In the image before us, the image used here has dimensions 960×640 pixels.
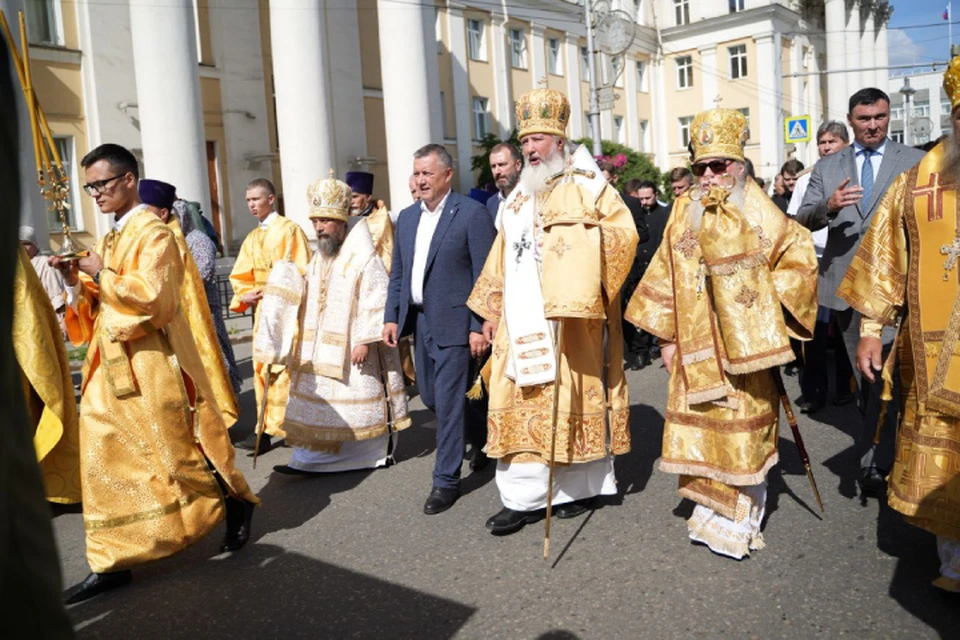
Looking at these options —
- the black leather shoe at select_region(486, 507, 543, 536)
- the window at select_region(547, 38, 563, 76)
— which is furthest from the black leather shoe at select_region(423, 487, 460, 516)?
the window at select_region(547, 38, 563, 76)

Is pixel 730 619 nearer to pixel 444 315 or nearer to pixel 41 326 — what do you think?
pixel 444 315

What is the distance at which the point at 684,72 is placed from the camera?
5031 cm

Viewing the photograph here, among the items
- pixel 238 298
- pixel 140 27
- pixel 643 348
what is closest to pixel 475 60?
pixel 140 27

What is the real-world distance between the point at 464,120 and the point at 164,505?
1192 inches

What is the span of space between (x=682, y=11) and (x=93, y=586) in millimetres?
52576

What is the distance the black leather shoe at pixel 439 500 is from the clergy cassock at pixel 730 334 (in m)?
1.41

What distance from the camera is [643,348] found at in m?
9.43

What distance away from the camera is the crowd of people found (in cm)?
356

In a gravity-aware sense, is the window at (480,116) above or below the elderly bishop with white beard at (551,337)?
above

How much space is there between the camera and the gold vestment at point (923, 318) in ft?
10.7

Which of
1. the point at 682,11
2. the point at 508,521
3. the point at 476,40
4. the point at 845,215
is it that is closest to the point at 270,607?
the point at 508,521

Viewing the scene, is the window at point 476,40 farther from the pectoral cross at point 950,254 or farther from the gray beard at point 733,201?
the pectoral cross at point 950,254

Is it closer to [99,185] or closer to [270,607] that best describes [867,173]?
[270,607]

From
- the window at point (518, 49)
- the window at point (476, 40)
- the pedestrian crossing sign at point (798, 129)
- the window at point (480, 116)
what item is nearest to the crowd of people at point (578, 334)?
the pedestrian crossing sign at point (798, 129)
